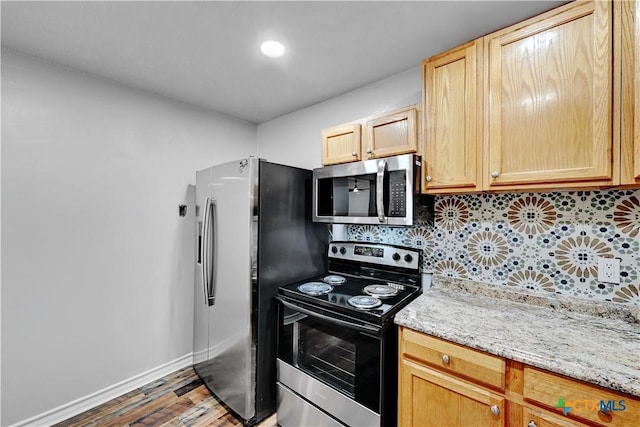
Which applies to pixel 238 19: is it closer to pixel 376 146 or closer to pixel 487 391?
pixel 376 146

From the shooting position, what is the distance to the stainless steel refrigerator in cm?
183

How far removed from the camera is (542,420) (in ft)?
3.25

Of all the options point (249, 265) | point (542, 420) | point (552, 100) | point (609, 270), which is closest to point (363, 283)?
point (249, 265)

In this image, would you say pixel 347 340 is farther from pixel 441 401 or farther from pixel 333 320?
pixel 441 401

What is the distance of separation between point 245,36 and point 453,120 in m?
1.25

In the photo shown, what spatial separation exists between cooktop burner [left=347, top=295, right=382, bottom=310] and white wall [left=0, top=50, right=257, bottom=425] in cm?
169

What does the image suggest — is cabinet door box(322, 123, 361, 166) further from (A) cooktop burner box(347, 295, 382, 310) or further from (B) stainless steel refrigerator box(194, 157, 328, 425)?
(A) cooktop burner box(347, 295, 382, 310)

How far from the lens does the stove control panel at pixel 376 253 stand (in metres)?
1.91

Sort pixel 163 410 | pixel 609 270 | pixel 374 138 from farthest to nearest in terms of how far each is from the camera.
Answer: pixel 163 410 → pixel 374 138 → pixel 609 270

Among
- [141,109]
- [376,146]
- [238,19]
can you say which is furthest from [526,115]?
[141,109]

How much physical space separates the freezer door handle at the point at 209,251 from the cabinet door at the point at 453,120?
1.53 meters

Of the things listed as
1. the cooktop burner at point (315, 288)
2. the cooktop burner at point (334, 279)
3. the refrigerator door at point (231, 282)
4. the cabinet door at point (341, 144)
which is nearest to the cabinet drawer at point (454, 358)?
the cooktop burner at point (315, 288)

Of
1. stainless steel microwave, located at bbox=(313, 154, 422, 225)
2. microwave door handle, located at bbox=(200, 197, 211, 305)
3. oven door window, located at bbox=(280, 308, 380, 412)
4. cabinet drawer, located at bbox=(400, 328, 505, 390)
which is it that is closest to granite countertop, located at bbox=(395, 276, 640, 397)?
cabinet drawer, located at bbox=(400, 328, 505, 390)

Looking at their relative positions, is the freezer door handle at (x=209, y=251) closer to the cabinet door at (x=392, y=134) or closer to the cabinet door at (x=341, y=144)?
the cabinet door at (x=341, y=144)
